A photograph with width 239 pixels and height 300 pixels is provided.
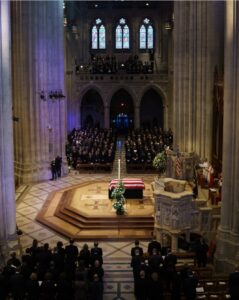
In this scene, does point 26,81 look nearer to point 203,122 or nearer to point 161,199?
point 203,122

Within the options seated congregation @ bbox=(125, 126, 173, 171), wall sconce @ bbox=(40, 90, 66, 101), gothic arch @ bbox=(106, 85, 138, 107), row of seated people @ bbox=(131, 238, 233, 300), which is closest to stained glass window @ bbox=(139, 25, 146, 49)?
gothic arch @ bbox=(106, 85, 138, 107)

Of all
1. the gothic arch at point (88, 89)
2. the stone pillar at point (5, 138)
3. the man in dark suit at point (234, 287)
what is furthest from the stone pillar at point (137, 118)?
the man in dark suit at point (234, 287)

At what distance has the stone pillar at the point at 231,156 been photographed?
14.3 metres

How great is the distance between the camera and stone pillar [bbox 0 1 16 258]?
1534cm

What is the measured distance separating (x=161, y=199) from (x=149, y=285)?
A: 535 centimetres

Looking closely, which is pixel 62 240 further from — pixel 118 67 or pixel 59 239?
pixel 118 67

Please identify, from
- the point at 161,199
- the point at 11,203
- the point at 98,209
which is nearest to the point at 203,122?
the point at 98,209

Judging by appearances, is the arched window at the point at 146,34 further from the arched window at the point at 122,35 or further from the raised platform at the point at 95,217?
the raised platform at the point at 95,217

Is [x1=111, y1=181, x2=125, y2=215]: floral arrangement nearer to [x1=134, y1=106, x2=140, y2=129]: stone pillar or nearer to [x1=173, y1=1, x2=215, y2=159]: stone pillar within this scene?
[x1=173, y1=1, x2=215, y2=159]: stone pillar

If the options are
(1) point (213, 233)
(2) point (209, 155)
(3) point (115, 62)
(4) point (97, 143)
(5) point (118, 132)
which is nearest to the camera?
(1) point (213, 233)

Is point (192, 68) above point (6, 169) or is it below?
above

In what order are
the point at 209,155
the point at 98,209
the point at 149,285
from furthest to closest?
1. the point at 209,155
2. the point at 98,209
3. the point at 149,285

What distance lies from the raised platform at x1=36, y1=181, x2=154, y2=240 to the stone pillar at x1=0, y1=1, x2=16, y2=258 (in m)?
3.22

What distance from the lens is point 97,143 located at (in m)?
34.9
